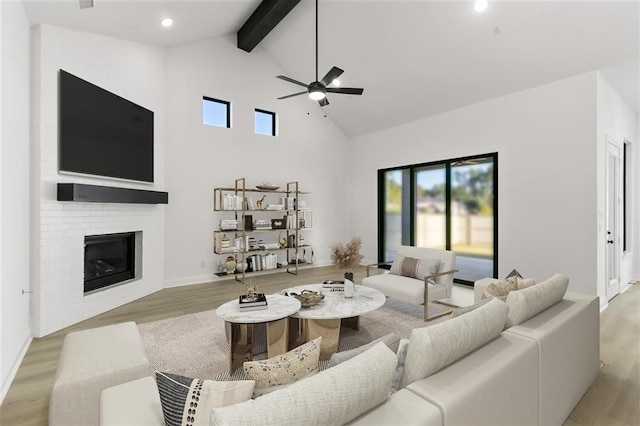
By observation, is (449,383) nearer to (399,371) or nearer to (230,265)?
(399,371)

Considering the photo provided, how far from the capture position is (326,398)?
1050mm

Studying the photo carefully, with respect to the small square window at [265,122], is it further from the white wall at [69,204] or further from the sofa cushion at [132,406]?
the sofa cushion at [132,406]

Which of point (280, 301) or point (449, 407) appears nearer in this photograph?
point (449, 407)

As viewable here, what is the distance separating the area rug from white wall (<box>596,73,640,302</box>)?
7.10 ft


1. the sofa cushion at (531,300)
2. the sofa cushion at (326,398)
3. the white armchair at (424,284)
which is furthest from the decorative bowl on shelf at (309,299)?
the sofa cushion at (326,398)

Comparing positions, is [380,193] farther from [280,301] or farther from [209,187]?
[280,301]

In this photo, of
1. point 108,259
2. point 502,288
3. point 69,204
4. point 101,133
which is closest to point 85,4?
point 101,133

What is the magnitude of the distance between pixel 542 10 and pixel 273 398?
4814 millimetres

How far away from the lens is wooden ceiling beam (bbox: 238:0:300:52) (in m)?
4.89

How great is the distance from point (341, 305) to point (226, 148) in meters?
4.25

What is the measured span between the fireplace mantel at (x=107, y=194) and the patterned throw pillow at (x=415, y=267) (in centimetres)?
376

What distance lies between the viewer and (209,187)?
6.03 m

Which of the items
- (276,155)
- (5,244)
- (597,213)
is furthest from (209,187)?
(597,213)

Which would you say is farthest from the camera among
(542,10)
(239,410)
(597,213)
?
(597,213)
